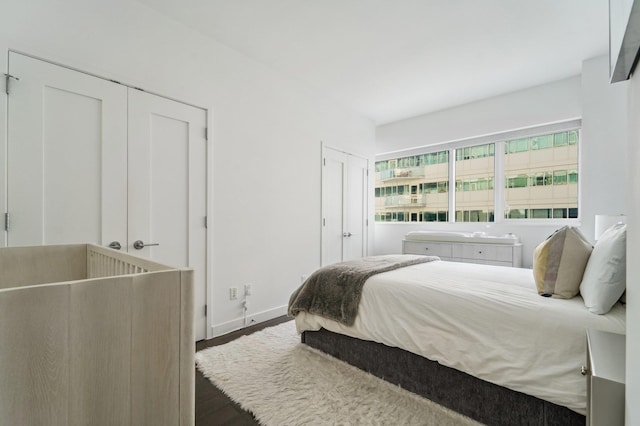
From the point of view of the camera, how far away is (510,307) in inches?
58.7

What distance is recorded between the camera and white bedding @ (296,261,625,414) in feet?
4.25

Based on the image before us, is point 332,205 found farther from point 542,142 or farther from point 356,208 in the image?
point 542,142

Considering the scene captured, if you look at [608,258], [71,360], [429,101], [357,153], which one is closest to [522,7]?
[429,101]

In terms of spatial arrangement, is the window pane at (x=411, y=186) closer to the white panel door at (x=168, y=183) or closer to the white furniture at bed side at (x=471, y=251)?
the white furniture at bed side at (x=471, y=251)

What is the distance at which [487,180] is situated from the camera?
424 cm

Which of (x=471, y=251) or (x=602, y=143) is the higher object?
(x=602, y=143)

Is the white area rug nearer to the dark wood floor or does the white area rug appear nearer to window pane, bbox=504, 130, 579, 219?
the dark wood floor

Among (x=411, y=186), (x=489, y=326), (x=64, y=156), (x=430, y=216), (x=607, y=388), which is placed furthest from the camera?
(x=411, y=186)

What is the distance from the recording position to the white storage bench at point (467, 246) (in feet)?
11.9

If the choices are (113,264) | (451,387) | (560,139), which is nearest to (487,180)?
(560,139)

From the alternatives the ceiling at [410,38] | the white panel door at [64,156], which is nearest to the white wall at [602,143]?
the ceiling at [410,38]

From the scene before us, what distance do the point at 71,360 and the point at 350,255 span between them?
4127 millimetres

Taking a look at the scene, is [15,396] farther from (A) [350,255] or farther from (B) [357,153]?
(B) [357,153]

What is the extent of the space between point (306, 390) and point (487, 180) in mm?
3777
